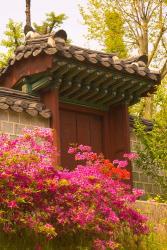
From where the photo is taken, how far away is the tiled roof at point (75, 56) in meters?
10.4

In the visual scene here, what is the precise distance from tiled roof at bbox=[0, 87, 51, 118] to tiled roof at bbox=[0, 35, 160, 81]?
0.79 metres

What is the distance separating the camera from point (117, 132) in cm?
1220

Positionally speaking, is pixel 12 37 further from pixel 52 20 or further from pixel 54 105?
pixel 54 105

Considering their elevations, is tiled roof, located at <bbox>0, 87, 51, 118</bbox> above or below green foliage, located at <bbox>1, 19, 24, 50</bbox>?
below

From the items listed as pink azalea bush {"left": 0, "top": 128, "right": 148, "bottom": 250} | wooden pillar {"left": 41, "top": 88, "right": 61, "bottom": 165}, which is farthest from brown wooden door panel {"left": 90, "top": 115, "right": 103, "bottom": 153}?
pink azalea bush {"left": 0, "top": 128, "right": 148, "bottom": 250}

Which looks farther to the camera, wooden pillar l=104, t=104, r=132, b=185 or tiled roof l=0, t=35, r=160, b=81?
wooden pillar l=104, t=104, r=132, b=185

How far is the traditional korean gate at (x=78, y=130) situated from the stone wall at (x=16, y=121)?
63 cm

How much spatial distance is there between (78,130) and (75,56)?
6.13ft

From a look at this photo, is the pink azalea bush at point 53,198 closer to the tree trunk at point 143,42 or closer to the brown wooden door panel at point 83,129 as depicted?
the brown wooden door panel at point 83,129

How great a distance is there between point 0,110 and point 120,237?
4038mm

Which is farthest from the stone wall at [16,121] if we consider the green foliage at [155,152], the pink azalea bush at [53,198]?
the pink azalea bush at [53,198]

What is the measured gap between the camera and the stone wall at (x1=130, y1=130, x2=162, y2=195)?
40.7 feet

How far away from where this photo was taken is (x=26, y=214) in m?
6.54

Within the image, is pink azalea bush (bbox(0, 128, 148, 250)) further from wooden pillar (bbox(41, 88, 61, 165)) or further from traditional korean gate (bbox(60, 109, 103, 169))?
traditional korean gate (bbox(60, 109, 103, 169))
